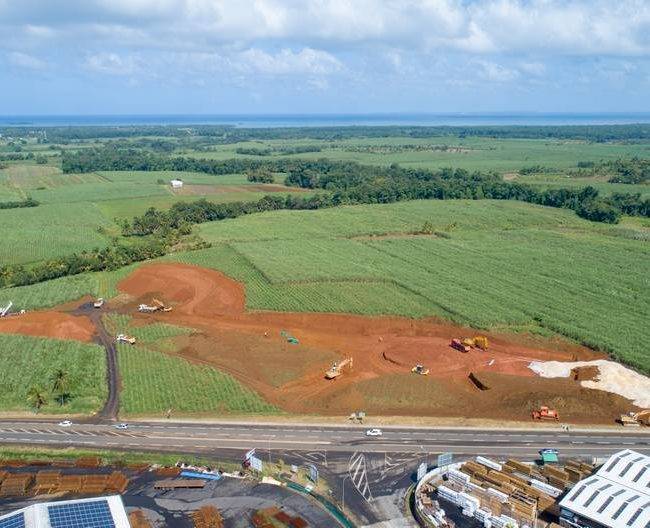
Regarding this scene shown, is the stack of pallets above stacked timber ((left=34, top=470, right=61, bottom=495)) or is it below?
above

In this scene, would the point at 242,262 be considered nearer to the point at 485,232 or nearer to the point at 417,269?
the point at 417,269

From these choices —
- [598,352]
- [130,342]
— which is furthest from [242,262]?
[598,352]

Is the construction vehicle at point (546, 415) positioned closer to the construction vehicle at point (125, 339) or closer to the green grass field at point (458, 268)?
the green grass field at point (458, 268)

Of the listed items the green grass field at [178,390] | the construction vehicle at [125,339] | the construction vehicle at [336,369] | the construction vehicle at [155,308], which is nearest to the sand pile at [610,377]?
the construction vehicle at [336,369]

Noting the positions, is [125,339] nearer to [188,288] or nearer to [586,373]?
[188,288]

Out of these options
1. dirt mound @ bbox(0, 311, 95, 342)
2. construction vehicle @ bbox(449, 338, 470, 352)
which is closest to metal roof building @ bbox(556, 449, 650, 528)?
construction vehicle @ bbox(449, 338, 470, 352)

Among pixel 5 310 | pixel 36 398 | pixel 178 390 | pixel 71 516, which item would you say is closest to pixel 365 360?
pixel 178 390

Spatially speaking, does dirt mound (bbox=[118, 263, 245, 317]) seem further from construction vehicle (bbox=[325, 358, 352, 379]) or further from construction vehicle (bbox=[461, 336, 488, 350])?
construction vehicle (bbox=[461, 336, 488, 350])
